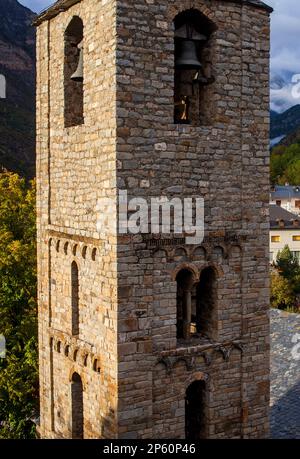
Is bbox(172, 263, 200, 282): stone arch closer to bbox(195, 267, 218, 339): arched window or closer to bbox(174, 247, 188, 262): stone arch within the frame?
bbox(174, 247, 188, 262): stone arch

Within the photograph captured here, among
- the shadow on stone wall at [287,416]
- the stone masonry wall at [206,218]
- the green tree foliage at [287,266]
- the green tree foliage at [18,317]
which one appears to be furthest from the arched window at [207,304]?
the green tree foliage at [287,266]

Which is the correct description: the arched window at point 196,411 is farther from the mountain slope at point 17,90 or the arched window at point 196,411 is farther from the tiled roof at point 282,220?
the mountain slope at point 17,90

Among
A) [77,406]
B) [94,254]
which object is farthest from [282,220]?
[94,254]

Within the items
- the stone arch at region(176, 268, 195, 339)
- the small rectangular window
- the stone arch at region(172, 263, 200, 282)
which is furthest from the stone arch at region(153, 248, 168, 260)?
the small rectangular window

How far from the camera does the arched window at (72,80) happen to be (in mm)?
11266

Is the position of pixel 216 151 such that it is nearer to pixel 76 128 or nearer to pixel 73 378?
pixel 76 128

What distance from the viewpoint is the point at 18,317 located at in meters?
18.6

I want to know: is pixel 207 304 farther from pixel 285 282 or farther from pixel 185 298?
pixel 285 282

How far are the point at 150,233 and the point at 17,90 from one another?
72.7 meters

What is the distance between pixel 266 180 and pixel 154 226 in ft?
8.39

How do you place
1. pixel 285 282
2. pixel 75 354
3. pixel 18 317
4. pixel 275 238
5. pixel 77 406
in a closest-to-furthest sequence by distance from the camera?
pixel 75 354
pixel 77 406
pixel 18 317
pixel 285 282
pixel 275 238

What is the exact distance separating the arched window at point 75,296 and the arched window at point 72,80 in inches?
110
